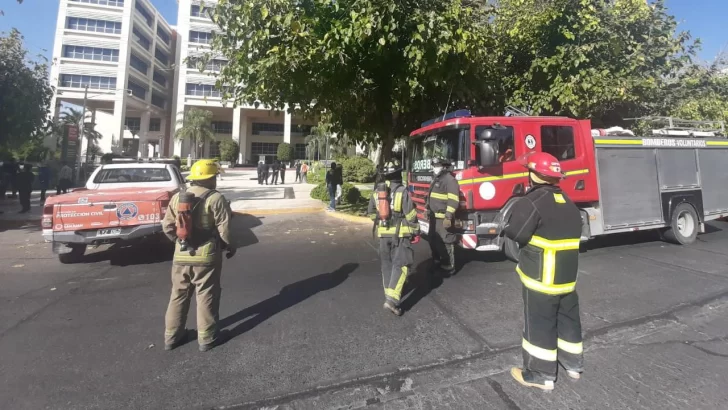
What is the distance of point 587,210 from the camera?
252 inches

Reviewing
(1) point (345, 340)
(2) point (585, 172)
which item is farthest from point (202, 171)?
(2) point (585, 172)

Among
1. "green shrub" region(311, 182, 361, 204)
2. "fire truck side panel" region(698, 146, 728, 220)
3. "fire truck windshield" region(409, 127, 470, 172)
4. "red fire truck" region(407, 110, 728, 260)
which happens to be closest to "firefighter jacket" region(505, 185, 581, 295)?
"red fire truck" region(407, 110, 728, 260)

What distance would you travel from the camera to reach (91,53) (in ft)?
135

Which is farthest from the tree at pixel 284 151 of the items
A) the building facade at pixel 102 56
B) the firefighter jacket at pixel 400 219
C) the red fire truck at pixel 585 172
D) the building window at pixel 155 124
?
the firefighter jacket at pixel 400 219

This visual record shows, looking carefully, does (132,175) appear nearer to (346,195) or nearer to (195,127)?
(346,195)

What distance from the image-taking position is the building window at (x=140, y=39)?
1738 inches

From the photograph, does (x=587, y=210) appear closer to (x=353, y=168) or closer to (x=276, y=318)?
(x=276, y=318)

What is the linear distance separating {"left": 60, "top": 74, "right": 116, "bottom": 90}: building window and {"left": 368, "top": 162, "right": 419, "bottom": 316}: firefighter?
4970 centimetres

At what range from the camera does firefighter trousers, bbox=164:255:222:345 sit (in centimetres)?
314

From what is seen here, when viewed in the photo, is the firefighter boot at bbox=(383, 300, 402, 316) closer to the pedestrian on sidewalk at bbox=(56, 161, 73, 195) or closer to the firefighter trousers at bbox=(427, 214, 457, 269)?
the firefighter trousers at bbox=(427, 214, 457, 269)

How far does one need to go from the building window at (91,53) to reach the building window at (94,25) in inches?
89.3

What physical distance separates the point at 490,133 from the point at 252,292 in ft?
13.2

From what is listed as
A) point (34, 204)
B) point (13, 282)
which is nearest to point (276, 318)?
point (13, 282)

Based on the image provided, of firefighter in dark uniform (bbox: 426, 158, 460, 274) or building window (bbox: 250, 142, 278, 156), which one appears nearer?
firefighter in dark uniform (bbox: 426, 158, 460, 274)
